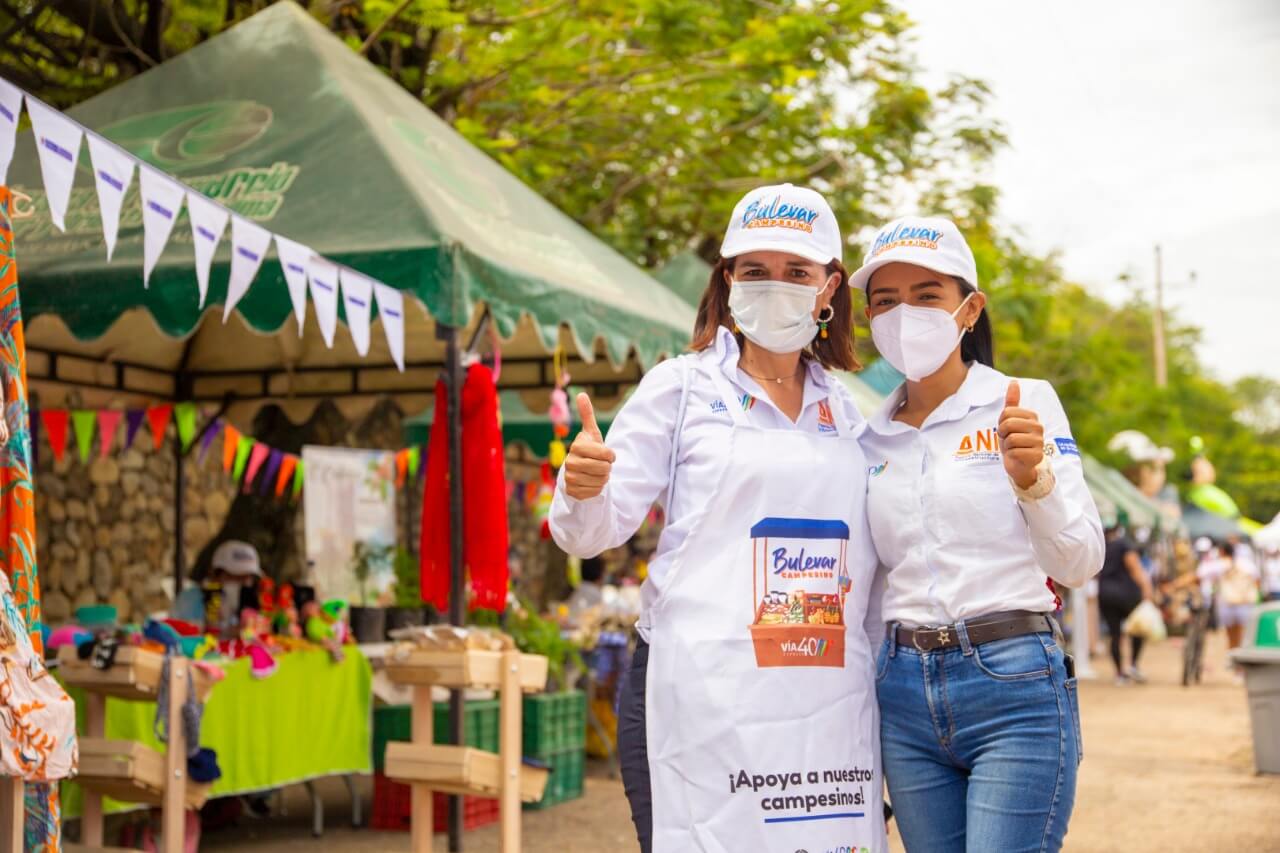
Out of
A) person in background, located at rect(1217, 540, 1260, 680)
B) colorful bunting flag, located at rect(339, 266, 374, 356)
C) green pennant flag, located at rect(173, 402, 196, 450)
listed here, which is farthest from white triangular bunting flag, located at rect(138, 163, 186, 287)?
person in background, located at rect(1217, 540, 1260, 680)

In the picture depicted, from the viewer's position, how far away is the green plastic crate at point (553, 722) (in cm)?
902

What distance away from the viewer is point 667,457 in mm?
3139

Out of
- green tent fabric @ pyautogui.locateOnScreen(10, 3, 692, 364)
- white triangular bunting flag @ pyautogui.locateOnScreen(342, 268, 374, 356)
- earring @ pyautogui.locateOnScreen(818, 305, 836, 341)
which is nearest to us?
earring @ pyautogui.locateOnScreen(818, 305, 836, 341)

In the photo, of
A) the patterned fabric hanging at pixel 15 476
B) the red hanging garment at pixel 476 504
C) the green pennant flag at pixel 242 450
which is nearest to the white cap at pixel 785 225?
the patterned fabric hanging at pixel 15 476

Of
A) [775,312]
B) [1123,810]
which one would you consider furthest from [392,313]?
[1123,810]

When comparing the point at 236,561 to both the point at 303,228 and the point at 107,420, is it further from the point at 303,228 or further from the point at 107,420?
the point at 303,228

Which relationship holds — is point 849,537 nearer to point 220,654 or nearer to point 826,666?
point 826,666

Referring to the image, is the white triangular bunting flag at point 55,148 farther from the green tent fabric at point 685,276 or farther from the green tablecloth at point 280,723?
the green tent fabric at point 685,276

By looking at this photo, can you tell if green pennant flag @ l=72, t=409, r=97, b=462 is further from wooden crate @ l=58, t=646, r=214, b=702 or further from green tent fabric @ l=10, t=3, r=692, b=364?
wooden crate @ l=58, t=646, r=214, b=702

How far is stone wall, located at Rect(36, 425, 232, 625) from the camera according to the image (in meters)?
11.6

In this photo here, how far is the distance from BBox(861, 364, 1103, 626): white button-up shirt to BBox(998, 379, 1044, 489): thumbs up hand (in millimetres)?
71

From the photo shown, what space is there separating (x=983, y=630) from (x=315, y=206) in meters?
4.92

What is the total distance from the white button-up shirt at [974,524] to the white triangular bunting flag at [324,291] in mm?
3516

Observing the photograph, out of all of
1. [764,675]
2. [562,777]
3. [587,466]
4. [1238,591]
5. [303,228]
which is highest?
[303,228]
